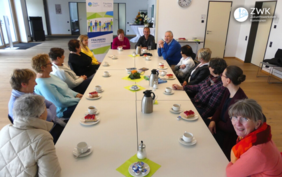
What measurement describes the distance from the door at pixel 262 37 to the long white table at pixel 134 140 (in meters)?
5.14

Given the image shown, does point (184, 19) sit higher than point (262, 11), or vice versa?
point (262, 11)

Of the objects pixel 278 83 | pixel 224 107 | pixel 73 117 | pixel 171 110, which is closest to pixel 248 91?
pixel 278 83

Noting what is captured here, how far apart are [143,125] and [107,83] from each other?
1.17 meters

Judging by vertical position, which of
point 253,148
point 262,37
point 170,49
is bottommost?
point 253,148

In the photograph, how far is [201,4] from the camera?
21.0 feet

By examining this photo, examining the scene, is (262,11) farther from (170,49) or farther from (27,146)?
(27,146)

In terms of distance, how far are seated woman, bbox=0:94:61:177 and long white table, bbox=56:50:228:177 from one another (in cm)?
15

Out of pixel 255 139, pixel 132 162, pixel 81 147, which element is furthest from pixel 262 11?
pixel 81 147

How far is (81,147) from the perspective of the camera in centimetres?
133

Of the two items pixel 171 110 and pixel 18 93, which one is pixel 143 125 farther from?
pixel 18 93

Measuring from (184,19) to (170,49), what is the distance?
2.84m

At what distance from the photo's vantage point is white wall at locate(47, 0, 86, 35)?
41.4ft

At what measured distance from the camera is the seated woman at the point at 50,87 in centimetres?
213

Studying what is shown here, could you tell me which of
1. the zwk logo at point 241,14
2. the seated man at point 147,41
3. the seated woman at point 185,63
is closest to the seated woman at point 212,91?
the seated woman at point 185,63
